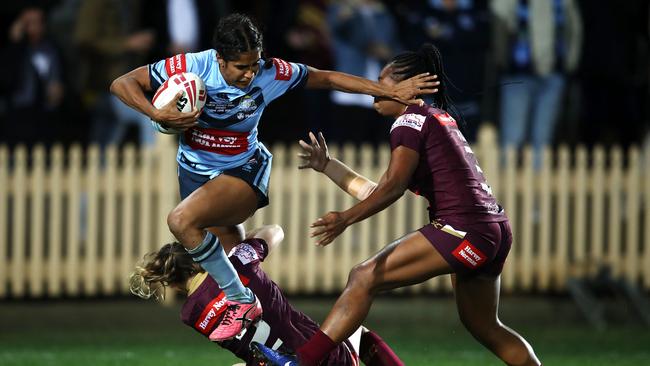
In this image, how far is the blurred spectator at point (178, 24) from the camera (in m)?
14.3

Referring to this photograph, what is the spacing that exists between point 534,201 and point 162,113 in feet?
22.0

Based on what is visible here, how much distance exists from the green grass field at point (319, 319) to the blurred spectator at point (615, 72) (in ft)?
9.44

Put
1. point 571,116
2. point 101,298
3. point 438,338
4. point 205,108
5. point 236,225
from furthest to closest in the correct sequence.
A: point 571,116, point 101,298, point 438,338, point 236,225, point 205,108

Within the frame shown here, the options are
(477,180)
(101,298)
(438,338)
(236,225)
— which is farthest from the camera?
(101,298)

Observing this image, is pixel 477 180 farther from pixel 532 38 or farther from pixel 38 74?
pixel 38 74

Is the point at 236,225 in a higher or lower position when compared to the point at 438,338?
higher

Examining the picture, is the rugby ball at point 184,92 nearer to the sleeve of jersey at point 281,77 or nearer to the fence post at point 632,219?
the sleeve of jersey at point 281,77

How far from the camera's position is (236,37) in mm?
7805

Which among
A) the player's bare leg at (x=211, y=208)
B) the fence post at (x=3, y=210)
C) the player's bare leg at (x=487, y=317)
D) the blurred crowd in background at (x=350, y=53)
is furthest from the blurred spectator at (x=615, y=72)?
the player's bare leg at (x=487, y=317)

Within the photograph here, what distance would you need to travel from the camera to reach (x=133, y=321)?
13242 millimetres

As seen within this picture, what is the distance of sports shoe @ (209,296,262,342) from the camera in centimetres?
727

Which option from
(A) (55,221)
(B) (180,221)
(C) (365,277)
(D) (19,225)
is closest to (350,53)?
(A) (55,221)

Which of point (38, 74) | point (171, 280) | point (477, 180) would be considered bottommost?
point (171, 280)

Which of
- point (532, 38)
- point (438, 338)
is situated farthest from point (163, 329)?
point (532, 38)
